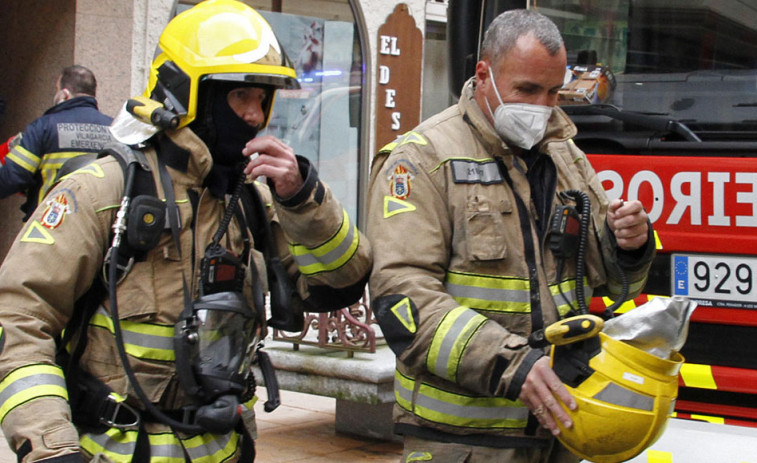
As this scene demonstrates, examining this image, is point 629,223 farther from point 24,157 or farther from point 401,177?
point 24,157

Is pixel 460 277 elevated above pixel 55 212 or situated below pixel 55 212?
below

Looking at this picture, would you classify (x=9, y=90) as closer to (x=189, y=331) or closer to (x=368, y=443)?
(x=368, y=443)

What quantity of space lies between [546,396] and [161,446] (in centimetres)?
91

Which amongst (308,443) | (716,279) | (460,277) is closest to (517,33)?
(460,277)

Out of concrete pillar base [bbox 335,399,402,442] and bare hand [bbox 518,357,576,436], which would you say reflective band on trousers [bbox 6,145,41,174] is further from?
bare hand [bbox 518,357,576,436]

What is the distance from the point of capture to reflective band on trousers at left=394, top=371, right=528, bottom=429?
8.57 ft

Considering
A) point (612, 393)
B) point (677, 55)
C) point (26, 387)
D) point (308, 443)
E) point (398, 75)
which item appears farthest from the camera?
point (398, 75)

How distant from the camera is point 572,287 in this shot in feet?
9.00

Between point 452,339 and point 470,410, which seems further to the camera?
point 470,410

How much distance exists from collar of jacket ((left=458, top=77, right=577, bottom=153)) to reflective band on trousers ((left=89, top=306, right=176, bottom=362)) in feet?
3.14

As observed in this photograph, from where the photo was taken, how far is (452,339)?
245 cm

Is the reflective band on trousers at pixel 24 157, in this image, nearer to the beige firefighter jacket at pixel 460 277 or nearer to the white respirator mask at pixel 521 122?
the beige firefighter jacket at pixel 460 277

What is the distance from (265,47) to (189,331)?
75 centimetres

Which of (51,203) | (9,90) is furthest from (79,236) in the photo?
(9,90)
